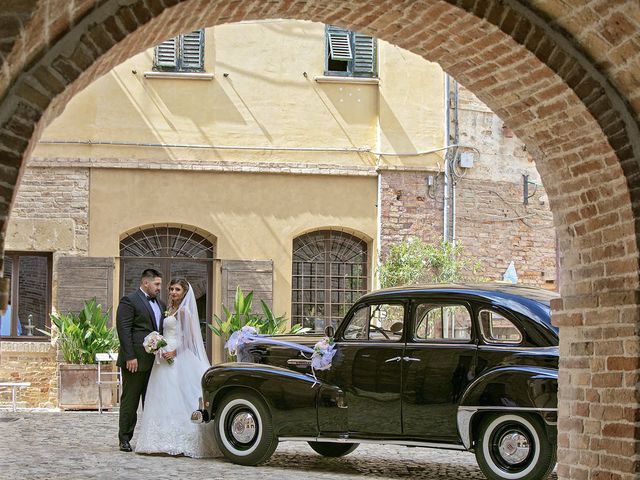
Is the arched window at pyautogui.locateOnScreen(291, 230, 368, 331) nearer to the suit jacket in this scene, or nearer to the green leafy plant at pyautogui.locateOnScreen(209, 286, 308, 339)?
the green leafy plant at pyautogui.locateOnScreen(209, 286, 308, 339)

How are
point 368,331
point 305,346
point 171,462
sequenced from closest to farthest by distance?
point 368,331 → point 171,462 → point 305,346

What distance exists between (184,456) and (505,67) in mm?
5888

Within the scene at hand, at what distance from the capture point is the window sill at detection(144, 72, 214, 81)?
55.3 feet

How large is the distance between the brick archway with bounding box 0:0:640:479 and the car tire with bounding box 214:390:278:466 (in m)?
3.94

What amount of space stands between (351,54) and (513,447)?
8839 millimetres

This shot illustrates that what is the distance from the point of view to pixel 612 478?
22.8ft

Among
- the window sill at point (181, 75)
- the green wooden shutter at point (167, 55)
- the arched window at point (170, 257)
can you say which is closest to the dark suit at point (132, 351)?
the arched window at point (170, 257)

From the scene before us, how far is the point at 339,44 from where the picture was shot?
1728 cm

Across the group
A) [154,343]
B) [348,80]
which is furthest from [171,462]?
[348,80]

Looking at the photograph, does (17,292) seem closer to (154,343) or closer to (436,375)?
(154,343)

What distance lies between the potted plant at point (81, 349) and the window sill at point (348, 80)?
14.6 ft

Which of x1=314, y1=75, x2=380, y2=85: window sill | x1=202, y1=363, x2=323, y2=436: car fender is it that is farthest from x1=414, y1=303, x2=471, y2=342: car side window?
x1=314, y1=75, x2=380, y2=85: window sill

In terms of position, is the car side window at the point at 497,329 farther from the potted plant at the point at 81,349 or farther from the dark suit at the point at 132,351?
the potted plant at the point at 81,349

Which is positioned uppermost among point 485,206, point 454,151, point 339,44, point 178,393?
point 339,44
